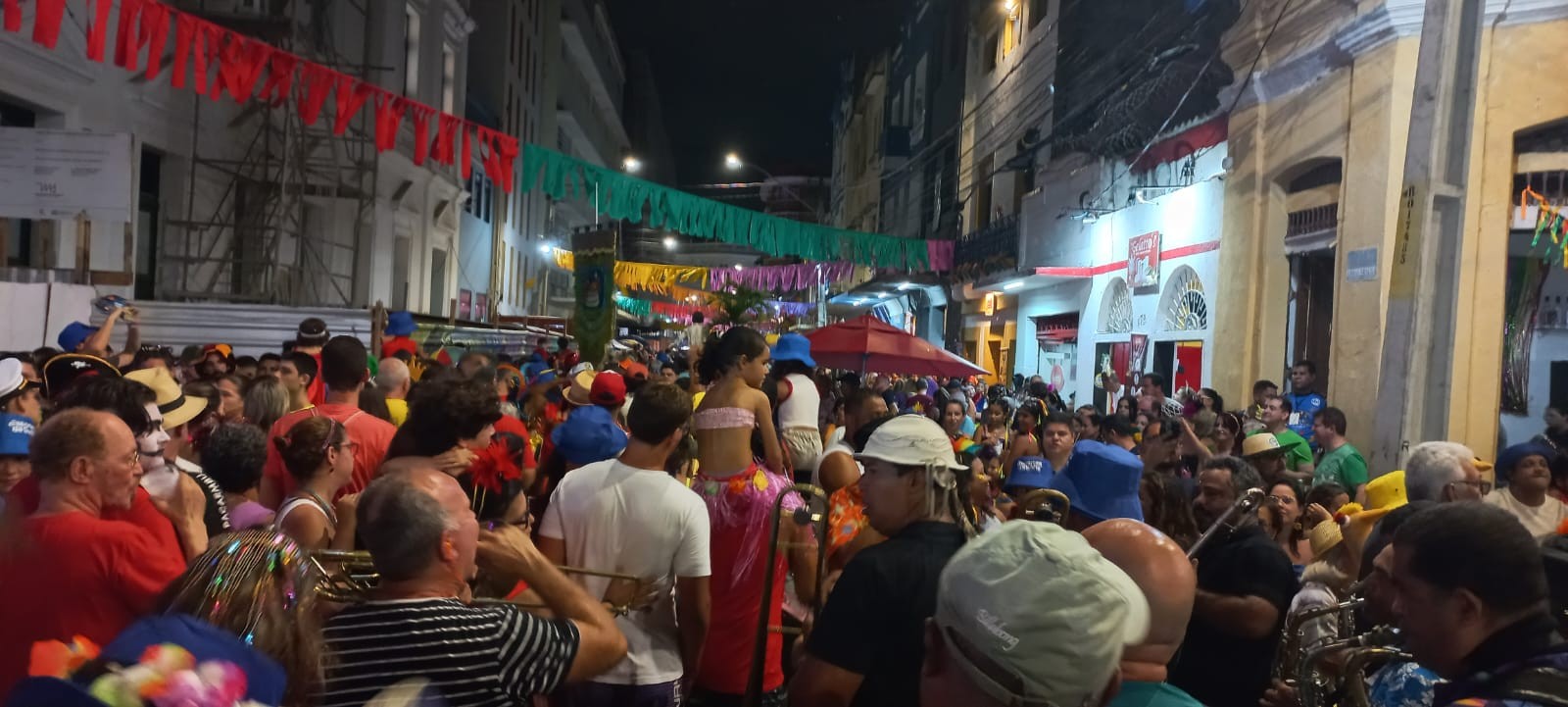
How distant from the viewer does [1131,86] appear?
15.8m

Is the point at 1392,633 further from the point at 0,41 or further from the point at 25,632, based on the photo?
the point at 0,41

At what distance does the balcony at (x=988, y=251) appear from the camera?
69.9 ft

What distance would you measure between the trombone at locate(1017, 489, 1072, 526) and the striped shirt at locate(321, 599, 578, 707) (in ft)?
7.32

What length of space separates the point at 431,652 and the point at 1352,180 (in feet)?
35.7

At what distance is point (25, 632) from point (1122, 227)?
53.0ft

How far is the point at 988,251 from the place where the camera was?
23.2m

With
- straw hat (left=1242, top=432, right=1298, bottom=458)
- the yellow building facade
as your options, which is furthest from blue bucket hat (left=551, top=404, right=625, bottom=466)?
the yellow building facade

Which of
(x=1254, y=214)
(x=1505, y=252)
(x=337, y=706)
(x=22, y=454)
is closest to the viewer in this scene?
Answer: (x=337, y=706)

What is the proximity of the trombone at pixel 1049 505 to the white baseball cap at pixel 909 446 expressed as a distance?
816 mm

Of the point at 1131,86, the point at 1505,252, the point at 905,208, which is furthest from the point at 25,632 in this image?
the point at 905,208

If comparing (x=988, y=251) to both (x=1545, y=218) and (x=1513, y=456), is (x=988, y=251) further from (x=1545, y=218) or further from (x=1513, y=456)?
(x=1513, y=456)

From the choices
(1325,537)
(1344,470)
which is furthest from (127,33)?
(1344,470)

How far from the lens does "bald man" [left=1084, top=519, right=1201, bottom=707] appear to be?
2.29 meters

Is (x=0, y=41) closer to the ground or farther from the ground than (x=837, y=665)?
farther from the ground
